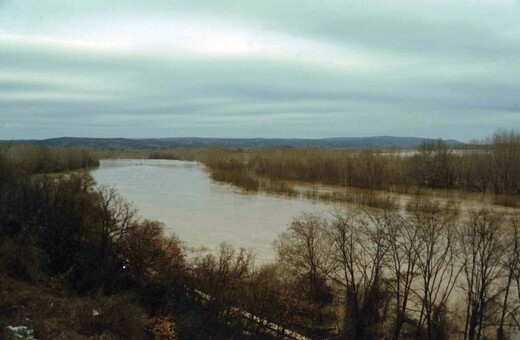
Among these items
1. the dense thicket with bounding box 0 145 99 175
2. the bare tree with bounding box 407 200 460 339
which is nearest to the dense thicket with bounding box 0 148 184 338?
the bare tree with bounding box 407 200 460 339

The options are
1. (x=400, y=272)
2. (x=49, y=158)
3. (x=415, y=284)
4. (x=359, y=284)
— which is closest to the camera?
(x=359, y=284)

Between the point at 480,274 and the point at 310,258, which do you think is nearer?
the point at 480,274

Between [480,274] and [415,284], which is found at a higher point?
[480,274]

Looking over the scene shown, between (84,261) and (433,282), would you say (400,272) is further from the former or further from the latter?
(84,261)

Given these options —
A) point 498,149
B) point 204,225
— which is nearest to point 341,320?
point 204,225

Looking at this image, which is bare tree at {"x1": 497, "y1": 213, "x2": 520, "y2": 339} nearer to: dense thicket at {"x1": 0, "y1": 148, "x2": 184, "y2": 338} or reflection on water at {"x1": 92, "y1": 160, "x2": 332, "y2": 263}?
reflection on water at {"x1": 92, "y1": 160, "x2": 332, "y2": 263}

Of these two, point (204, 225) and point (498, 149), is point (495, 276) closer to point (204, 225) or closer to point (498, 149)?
point (204, 225)

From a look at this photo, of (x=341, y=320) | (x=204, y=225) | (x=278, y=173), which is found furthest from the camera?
(x=278, y=173)

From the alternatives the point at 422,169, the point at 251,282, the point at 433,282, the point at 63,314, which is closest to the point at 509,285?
the point at 433,282

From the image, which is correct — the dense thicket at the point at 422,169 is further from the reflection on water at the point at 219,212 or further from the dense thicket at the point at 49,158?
the dense thicket at the point at 49,158
